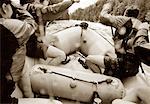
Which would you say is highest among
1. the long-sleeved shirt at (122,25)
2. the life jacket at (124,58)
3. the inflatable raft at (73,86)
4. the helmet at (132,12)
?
the helmet at (132,12)

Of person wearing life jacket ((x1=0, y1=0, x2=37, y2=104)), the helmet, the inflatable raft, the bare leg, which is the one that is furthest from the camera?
the helmet

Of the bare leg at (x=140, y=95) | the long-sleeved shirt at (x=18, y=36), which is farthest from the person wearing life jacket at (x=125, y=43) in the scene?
the long-sleeved shirt at (x=18, y=36)

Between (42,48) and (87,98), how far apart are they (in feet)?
2.77

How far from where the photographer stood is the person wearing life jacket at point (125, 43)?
7.65 m

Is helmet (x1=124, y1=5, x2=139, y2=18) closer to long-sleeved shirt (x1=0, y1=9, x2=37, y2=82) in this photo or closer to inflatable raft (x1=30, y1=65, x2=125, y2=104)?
inflatable raft (x1=30, y1=65, x2=125, y2=104)

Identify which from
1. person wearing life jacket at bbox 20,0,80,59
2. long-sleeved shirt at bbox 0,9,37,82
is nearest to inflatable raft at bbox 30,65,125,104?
person wearing life jacket at bbox 20,0,80,59

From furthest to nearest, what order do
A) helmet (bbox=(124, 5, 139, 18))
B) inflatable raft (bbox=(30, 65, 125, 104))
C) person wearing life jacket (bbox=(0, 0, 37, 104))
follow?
helmet (bbox=(124, 5, 139, 18)) → inflatable raft (bbox=(30, 65, 125, 104)) → person wearing life jacket (bbox=(0, 0, 37, 104))

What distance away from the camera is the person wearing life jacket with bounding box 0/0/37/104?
610cm

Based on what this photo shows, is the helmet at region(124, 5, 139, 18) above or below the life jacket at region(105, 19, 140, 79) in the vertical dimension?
above

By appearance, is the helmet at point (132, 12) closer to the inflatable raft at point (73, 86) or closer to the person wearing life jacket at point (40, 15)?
the person wearing life jacket at point (40, 15)

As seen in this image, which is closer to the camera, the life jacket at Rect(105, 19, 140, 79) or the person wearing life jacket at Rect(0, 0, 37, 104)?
the person wearing life jacket at Rect(0, 0, 37, 104)

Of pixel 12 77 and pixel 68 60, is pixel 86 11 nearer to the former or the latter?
pixel 68 60

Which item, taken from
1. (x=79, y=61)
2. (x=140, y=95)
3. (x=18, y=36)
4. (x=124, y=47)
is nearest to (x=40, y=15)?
(x=79, y=61)

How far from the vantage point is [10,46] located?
617 centimetres
